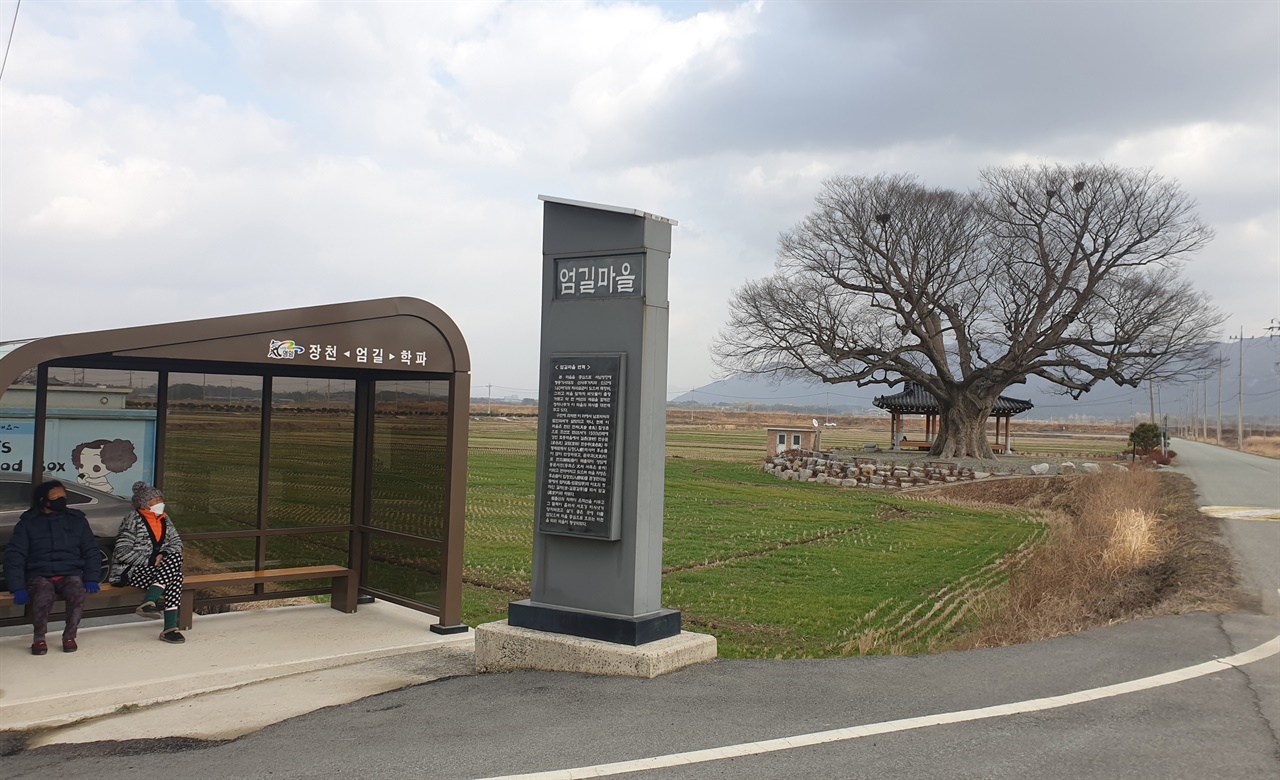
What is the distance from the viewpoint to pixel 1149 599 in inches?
437

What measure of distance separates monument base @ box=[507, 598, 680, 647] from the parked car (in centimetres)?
421

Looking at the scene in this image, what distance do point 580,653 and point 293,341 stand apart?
140 inches

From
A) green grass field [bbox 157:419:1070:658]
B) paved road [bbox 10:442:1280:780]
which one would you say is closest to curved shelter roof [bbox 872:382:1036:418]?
green grass field [bbox 157:419:1070:658]

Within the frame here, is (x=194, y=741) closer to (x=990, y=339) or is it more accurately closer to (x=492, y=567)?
(x=492, y=567)

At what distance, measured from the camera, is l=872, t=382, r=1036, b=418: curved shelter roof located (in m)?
50.5

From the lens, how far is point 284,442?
10.4 m

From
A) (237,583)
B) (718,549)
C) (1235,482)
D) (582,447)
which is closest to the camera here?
(582,447)

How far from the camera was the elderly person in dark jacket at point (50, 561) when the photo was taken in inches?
317

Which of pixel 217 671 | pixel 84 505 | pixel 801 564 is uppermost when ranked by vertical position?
pixel 84 505

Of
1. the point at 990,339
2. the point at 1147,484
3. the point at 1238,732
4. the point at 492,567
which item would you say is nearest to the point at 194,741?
the point at 1238,732

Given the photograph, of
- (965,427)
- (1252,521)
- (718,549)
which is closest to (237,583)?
(718,549)

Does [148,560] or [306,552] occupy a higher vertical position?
[148,560]

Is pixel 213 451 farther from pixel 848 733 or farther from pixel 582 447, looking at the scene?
pixel 848 733

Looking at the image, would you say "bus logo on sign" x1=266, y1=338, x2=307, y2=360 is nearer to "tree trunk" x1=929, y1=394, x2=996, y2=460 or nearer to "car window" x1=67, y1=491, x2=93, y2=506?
"car window" x1=67, y1=491, x2=93, y2=506
